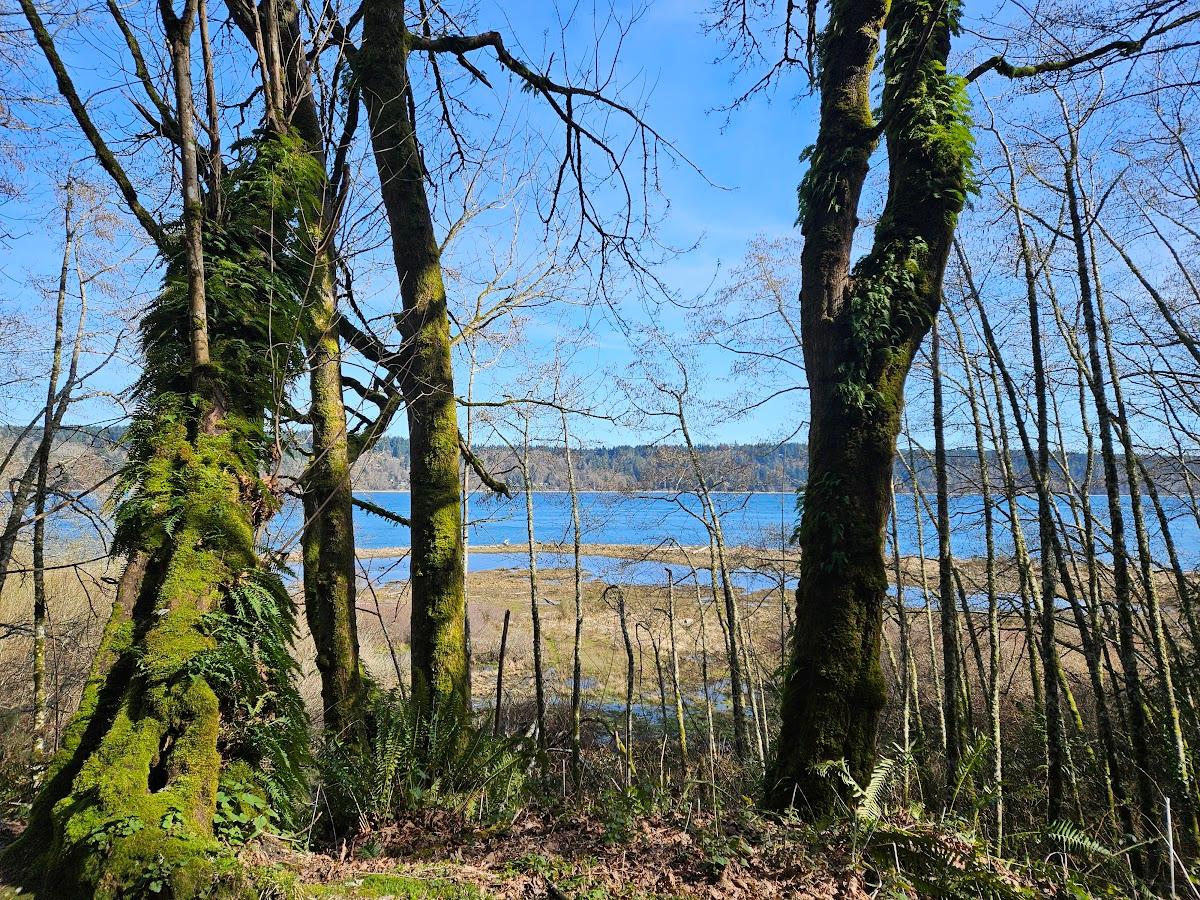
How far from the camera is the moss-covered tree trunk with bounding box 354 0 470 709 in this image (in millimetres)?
4262

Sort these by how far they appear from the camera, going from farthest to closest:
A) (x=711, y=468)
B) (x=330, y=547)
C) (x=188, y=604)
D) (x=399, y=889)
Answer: (x=711, y=468) < (x=330, y=547) < (x=188, y=604) < (x=399, y=889)

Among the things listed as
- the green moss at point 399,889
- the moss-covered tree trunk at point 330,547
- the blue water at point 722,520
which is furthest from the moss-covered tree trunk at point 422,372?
the blue water at point 722,520

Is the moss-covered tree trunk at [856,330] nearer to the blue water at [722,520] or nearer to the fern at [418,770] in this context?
the fern at [418,770]

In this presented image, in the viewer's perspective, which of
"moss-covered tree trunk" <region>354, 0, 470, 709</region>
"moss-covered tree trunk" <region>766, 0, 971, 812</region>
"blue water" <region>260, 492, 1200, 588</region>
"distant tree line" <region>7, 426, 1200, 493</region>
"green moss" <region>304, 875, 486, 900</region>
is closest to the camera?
"green moss" <region>304, 875, 486, 900</region>

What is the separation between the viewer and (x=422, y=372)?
14.7 ft

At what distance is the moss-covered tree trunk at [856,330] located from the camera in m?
3.65

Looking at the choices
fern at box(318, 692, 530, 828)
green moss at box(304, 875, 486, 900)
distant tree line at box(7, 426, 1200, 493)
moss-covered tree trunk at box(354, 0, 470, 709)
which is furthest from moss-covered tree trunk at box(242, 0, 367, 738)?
distant tree line at box(7, 426, 1200, 493)

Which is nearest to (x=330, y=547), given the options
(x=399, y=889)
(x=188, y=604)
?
(x=188, y=604)

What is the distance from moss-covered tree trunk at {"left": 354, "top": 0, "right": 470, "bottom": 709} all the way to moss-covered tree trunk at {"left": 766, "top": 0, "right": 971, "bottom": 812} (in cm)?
235

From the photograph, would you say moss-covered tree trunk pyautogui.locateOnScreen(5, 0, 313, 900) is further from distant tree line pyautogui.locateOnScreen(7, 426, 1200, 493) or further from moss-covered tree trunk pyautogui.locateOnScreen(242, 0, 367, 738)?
distant tree line pyautogui.locateOnScreen(7, 426, 1200, 493)

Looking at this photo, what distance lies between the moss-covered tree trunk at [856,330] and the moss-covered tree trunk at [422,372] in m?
2.35

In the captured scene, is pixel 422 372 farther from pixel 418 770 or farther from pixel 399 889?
pixel 399 889

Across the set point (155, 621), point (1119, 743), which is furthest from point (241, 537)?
point (1119, 743)

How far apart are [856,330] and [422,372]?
3.08 m
